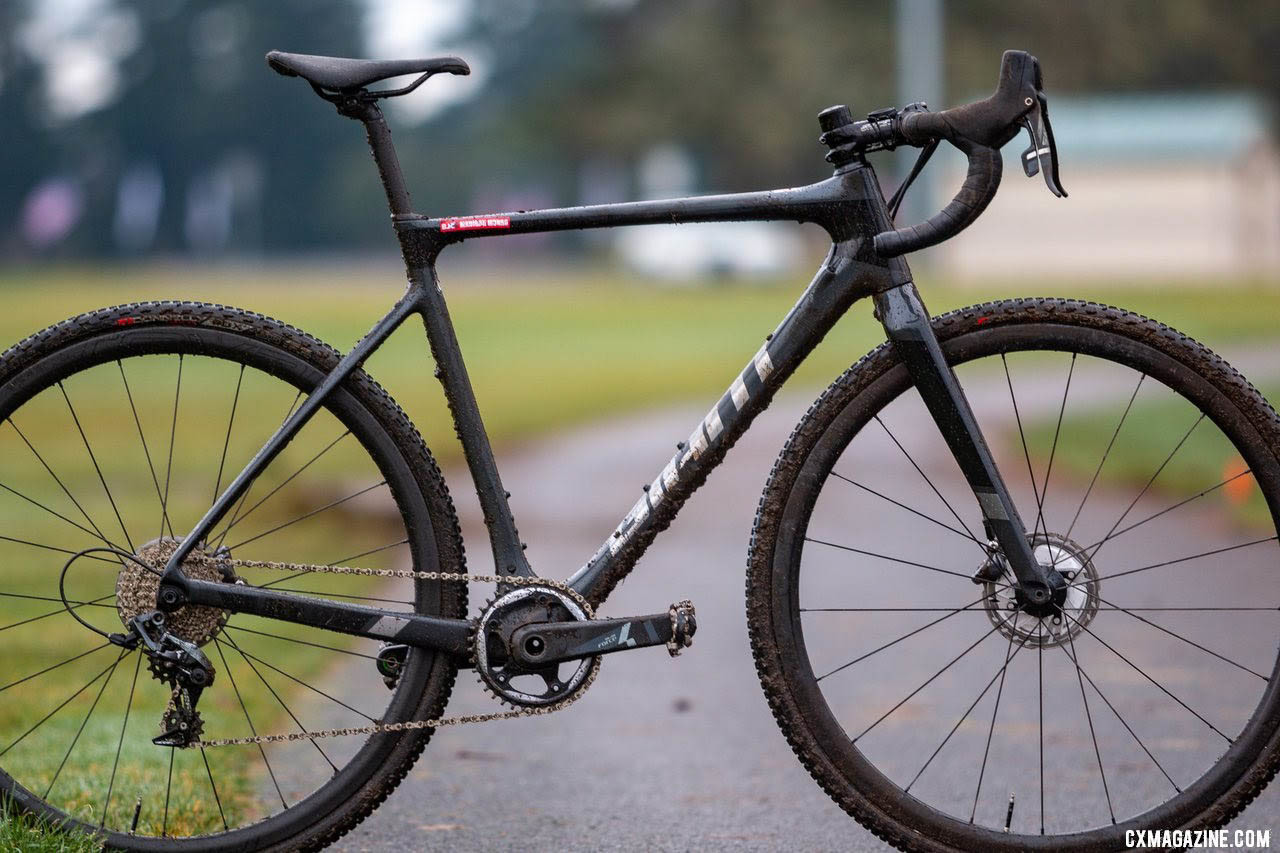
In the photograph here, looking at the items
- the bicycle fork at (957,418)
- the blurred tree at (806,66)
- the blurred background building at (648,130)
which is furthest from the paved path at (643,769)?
the blurred tree at (806,66)

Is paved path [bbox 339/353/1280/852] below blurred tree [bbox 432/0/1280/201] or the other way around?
below

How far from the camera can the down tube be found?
11.3 feet

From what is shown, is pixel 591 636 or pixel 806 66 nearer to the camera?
pixel 591 636

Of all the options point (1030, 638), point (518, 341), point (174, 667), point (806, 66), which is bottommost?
point (174, 667)

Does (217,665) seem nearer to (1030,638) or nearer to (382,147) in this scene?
(382,147)

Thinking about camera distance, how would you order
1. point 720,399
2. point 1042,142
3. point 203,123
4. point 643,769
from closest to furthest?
point 1042,142 < point 720,399 < point 643,769 < point 203,123

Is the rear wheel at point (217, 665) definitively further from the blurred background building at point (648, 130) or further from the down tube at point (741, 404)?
the blurred background building at point (648, 130)

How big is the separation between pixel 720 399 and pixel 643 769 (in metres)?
1.41

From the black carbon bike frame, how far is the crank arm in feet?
0.28

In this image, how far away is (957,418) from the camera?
134 inches

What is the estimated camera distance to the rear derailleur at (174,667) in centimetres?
339

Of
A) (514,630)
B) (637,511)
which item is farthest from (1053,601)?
(514,630)

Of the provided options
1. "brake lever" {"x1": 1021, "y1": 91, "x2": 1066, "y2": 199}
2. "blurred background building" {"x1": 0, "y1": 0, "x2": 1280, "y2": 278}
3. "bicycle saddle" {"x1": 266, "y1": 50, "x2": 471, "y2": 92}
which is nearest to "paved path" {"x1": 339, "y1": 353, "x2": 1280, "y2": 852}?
"brake lever" {"x1": 1021, "y1": 91, "x2": 1066, "y2": 199}

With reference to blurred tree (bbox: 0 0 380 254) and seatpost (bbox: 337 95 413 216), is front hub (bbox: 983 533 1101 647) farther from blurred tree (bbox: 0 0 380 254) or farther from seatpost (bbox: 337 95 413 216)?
blurred tree (bbox: 0 0 380 254)
